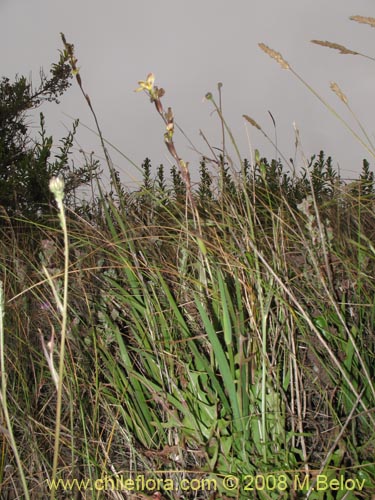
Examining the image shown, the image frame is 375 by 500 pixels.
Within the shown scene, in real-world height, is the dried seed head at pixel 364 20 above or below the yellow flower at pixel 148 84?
above

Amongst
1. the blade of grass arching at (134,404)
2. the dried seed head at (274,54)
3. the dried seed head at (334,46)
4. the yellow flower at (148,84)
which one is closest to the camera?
the yellow flower at (148,84)

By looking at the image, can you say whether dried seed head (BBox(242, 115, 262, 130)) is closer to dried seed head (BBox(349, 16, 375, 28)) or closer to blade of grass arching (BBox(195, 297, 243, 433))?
dried seed head (BBox(349, 16, 375, 28))

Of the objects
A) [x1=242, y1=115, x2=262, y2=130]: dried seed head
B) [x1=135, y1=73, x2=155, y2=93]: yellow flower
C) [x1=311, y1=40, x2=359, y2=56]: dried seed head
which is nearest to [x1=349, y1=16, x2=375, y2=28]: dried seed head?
[x1=311, y1=40, x2=359, y2=56]: dried seed head

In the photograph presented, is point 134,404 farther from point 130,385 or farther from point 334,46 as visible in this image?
point 334,46

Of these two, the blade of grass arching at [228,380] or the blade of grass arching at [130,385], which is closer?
the blade of grass arching at [228,380]

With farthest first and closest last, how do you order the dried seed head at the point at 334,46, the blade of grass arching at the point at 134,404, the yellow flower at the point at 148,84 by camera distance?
the dried seed head at the point at 334,46
the blade of grass arching at the point at 134,404
the yellow flower at the point at 148,84

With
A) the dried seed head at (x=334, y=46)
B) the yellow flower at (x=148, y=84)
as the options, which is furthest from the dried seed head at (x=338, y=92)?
the yellow flower at (x=148, y=84)

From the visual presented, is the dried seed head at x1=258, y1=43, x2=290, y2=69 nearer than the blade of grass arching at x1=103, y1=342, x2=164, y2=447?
No

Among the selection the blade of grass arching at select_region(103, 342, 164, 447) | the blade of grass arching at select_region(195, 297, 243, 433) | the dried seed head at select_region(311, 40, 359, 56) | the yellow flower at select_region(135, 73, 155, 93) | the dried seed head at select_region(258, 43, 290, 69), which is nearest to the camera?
the yellow flower at select_region(135, 73, 155, 93)

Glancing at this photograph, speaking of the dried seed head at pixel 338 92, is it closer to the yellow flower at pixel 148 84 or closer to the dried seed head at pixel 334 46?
the dried seed head at pixel 334 46

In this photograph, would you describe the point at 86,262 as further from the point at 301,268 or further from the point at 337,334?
the point at 337,334

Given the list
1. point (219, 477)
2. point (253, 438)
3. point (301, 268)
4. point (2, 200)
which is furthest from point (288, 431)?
point (2, 200)

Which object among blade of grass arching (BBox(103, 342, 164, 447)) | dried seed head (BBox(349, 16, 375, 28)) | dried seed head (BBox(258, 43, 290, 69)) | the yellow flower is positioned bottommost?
blade of grass arching (BBox(103, 342, 164, 447))

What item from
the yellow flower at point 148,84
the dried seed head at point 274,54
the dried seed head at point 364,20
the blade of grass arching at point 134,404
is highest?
the dried seed head at point 364,20
